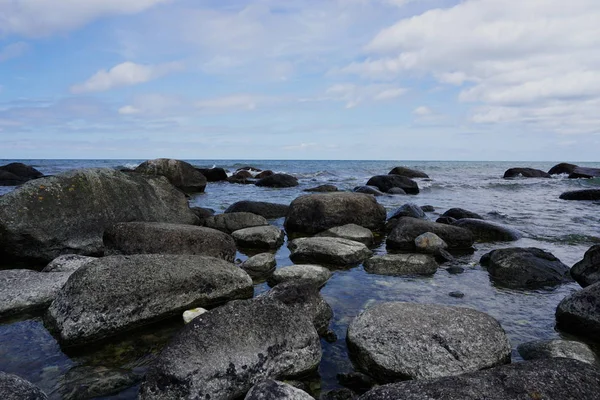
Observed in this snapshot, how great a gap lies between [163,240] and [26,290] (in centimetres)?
197

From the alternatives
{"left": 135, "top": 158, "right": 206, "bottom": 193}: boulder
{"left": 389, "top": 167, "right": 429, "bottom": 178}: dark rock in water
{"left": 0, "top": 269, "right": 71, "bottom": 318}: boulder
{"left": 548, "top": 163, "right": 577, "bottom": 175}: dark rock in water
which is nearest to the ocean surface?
{"left": 0, "top": 269, "right": 71, "bottom": 318}: boulder

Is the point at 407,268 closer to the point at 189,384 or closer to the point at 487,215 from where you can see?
the point at 189,384

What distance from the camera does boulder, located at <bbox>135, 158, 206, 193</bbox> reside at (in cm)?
2039

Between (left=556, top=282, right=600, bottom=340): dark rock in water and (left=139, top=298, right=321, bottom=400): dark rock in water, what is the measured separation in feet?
9.96

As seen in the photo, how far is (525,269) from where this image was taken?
663 centimetres

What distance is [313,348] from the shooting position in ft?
12.5

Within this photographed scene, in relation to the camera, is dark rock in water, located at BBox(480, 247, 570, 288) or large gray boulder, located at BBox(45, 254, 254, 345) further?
dark rock in water, located at BBox(480, 247, 570, 288)

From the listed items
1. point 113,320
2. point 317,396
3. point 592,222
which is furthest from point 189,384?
point 592,222

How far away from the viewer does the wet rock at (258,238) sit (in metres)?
8.63

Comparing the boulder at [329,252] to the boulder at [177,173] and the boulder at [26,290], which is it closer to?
the boulder at [26,290]

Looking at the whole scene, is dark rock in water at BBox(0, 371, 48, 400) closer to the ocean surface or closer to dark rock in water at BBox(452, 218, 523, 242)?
the ocean surface

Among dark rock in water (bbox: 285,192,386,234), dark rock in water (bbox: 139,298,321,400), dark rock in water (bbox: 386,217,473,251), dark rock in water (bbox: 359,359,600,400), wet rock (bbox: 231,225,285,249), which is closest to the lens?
dark rock in water (bbox: 359,359,600,400)

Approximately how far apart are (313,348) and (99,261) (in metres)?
2.68

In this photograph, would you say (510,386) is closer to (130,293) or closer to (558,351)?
(558,351)
